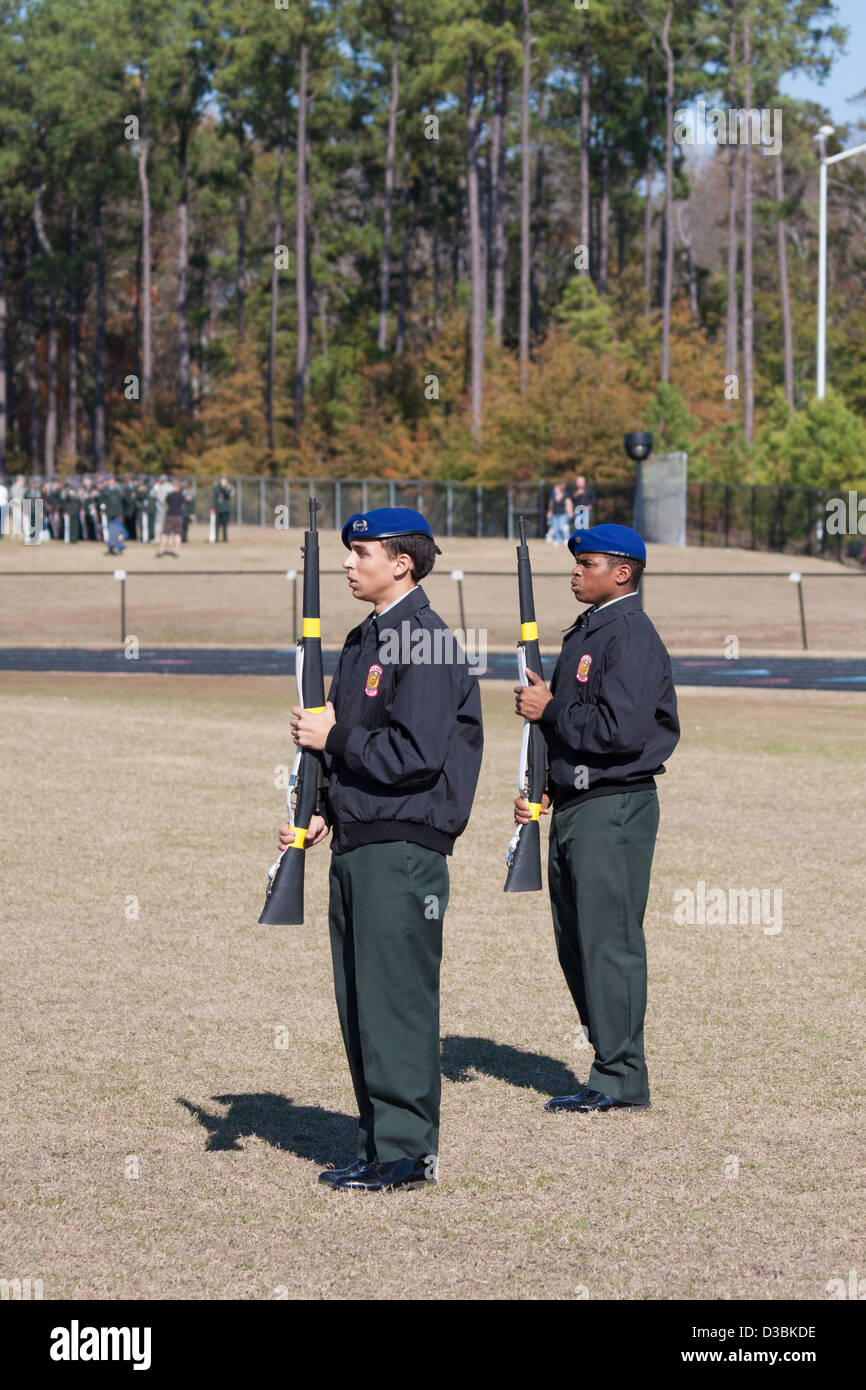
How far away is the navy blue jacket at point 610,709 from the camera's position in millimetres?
6102

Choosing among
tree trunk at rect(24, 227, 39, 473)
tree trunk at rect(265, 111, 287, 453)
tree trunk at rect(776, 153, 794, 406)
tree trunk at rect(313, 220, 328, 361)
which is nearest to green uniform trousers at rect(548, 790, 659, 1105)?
tree trunk at rect(776, 153, 794, 406)

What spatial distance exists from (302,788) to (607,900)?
1.42 meters

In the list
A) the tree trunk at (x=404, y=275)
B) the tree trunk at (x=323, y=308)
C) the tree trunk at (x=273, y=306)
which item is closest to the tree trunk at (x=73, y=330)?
the tree trunk at (x=323, y=308)

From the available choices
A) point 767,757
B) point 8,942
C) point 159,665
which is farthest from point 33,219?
point 8,942

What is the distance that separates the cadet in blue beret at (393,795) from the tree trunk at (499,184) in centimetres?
6424

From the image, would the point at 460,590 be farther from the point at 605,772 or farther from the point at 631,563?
the point at 605,772

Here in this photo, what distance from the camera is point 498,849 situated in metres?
12.0

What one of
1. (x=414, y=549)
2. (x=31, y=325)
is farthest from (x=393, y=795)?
(x=31, y=325)

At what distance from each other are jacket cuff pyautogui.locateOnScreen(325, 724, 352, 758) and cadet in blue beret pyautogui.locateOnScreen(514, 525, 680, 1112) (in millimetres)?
1128

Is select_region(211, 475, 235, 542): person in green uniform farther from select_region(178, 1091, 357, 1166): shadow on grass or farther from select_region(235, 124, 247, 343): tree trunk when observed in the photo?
select_region(178, 1091, 357, 1166): shadow on grass

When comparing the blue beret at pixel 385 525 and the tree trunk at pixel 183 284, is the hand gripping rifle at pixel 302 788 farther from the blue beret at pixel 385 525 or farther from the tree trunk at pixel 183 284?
the tree trunk at pixel 183 284

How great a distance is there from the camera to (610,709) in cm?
609

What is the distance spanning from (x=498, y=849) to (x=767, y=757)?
5681 mm

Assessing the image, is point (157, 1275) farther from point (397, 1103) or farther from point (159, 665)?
point (159, 665)
